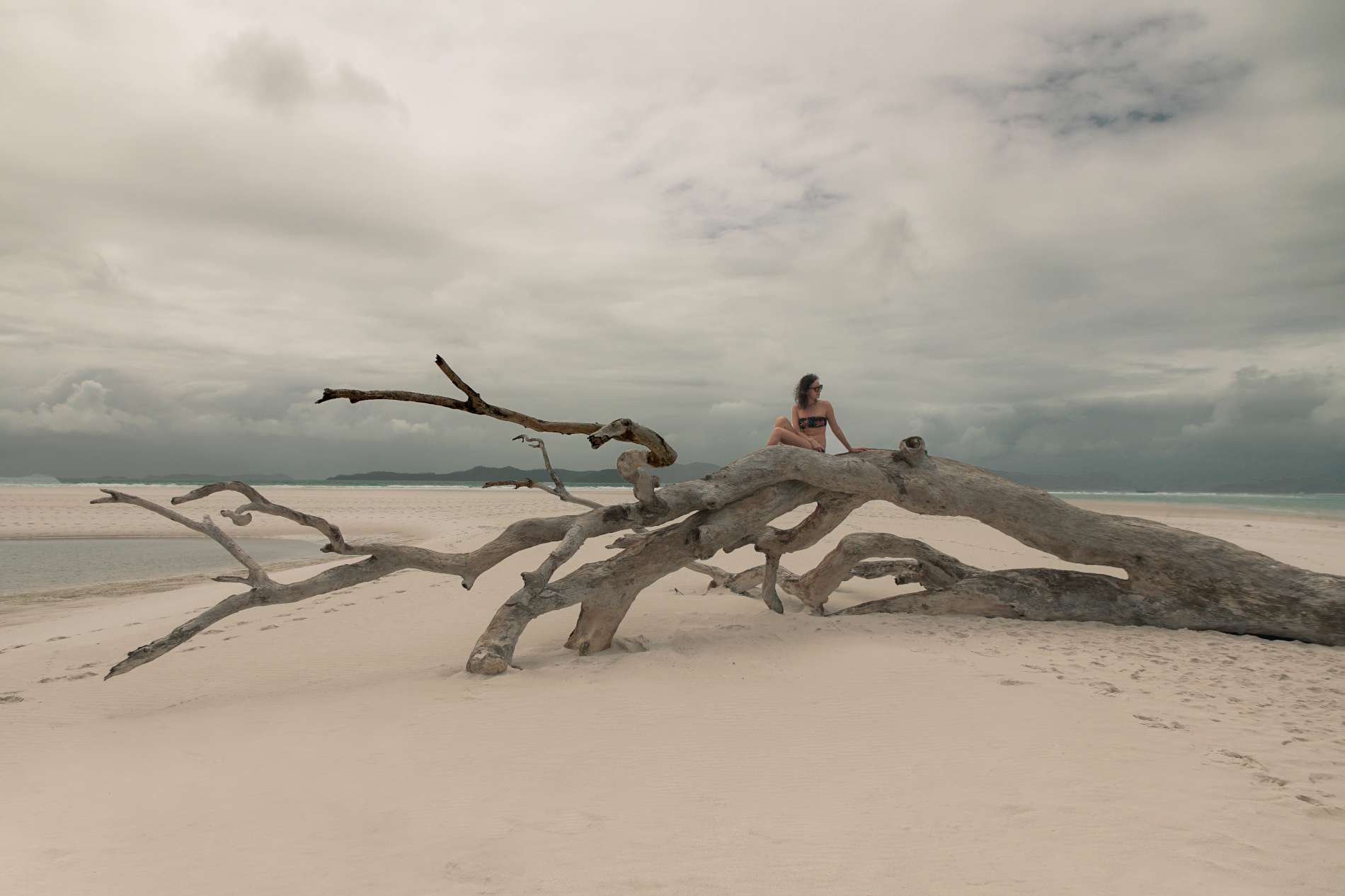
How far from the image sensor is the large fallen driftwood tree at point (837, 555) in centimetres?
609

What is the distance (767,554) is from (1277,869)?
5.49 metres

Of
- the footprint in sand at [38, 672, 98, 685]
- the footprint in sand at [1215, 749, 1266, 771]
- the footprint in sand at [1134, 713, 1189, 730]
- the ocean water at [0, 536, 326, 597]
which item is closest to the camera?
the footprint in sand at [1215, 749, 1266, 771]

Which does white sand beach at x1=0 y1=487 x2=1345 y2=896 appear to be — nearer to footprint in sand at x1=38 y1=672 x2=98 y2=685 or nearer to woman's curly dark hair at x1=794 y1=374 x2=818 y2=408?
footprint in sand at x1=38 y1=672 x2=98 y2=685

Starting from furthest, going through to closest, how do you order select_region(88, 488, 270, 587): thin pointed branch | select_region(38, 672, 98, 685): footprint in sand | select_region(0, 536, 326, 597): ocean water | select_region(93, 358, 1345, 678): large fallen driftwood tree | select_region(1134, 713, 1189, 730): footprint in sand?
select_region(0, 536, 326, 597): ocean water < select_region(38, 672, 98, 685): footprint in sand < select_region(93, 358, 1345, 678): large fallen driftwood tree < select_region(88, 488, 270, 587): thin pointed branch < select_region(1134, 713, 1189, 730): footprint in sand

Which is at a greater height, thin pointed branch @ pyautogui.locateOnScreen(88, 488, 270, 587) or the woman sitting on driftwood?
the woman sitting on driftwood

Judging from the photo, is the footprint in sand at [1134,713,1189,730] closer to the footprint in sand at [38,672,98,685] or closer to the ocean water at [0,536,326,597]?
the footprint in sand at [38,672,98,685]

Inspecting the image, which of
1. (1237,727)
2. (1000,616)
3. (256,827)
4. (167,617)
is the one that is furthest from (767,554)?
(167,617)

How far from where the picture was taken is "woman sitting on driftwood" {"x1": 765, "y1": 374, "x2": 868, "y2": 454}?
7.68m

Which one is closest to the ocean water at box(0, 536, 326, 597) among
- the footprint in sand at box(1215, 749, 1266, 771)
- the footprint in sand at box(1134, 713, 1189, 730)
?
the footprint in sand at box(1134, 713, 1189, 730)

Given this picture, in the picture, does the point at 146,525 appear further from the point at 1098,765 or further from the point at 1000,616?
the point at 1098,765

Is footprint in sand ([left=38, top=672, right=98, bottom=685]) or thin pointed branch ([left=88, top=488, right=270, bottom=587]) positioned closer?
thin pointed branch ([left=88, top=488, right=270, bottom=587])

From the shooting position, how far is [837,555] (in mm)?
7902

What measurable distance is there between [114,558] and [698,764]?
17815 mm

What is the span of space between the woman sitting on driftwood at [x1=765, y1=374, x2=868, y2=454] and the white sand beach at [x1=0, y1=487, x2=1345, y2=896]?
197 cm
